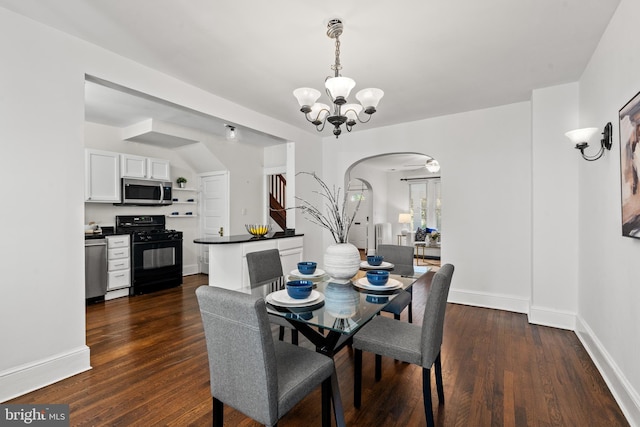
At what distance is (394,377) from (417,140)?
332 cm

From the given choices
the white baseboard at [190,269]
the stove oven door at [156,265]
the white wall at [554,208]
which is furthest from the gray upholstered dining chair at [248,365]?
the white baseboard at [190,269]

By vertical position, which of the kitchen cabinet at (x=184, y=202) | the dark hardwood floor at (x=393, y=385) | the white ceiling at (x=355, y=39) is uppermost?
the white ceiling at (x=355, y=39)

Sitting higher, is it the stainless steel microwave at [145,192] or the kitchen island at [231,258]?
the stainless steel microwave at [145,192]

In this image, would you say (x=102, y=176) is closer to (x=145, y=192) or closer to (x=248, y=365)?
(x=145, y=192)

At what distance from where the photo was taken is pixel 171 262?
16.5 ft

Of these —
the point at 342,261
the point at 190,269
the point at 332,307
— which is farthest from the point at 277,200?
the point at 332,307

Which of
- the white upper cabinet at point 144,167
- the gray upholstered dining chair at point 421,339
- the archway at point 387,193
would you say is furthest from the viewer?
the archway at point 387,193

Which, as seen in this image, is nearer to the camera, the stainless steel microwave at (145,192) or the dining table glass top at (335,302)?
the dining table glass top at (335,302)

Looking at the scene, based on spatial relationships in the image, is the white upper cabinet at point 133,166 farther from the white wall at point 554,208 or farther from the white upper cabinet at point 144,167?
the white wall at point 554,208

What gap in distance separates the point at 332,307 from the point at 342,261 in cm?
42

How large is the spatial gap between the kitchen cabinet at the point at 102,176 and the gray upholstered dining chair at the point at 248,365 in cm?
414

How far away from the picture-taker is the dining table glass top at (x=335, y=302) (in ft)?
4.99

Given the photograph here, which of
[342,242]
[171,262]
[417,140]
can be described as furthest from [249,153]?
[342,242]

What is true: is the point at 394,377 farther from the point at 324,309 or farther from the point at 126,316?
the point at 126,316
